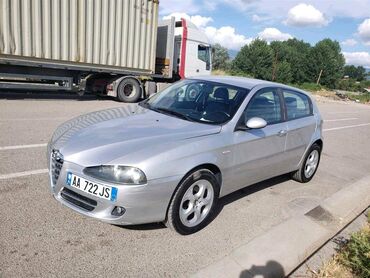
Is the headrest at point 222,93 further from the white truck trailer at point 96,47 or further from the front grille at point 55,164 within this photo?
the white truck trailer at point 96,47

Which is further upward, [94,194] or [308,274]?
[94,194]

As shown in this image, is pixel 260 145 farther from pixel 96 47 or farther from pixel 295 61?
pixel 295 61

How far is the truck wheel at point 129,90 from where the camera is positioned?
13.7m

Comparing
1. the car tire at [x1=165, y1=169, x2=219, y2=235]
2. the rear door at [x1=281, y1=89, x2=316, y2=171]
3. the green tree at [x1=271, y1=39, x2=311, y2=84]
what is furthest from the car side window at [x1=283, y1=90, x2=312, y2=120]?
the green tree at [x1=271, y1=39, x2=311, y2=84]

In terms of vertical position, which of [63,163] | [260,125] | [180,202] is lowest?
[180,202]

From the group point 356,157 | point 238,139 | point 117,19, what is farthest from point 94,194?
point 117,19

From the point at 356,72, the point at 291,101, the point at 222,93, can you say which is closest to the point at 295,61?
the point at 356,72

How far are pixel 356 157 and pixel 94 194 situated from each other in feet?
23.4

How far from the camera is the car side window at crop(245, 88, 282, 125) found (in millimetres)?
4441

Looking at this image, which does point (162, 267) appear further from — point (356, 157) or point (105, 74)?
point (105, 74)

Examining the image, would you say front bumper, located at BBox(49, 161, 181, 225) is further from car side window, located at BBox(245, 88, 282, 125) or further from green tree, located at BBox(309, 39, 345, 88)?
green tree, located at BBox(309, 39, 345, 88)

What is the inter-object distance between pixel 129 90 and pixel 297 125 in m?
9.92

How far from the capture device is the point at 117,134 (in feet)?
11.8

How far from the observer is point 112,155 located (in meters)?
3.24
